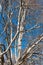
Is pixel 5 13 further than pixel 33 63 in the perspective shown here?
No

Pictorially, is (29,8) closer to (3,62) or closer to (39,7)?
(39,7)

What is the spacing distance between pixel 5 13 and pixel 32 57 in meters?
2.25

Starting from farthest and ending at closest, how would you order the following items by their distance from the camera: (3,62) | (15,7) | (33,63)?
(33,63), (15,7), (3,62)

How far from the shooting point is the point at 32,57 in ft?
33.4

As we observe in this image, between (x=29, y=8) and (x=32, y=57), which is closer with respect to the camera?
(x=29, y=8)

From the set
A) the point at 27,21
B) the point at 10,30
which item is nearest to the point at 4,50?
the point at 10,30

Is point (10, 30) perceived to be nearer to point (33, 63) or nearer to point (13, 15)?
point (13, 15)

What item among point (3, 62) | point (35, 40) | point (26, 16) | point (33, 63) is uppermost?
point (26, 16)

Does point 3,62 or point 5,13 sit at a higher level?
point 5,13

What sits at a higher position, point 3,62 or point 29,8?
point 29,8

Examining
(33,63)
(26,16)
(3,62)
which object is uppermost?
(26,16)

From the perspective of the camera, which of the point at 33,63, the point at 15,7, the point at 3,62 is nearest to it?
the point at 3,62

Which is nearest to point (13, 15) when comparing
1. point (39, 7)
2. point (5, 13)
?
point (5, 13)

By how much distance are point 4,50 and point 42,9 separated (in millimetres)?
2178
